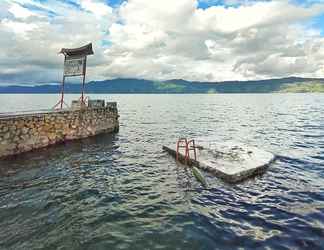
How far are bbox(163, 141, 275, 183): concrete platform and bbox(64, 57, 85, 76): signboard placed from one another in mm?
15032

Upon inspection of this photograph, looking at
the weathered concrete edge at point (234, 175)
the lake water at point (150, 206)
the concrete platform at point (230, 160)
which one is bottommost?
the lake water at point (150, 206)

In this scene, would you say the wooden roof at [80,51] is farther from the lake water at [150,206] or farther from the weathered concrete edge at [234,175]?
the weathered concrete edge at [234,175]

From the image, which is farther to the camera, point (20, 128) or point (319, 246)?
point (20, 128)

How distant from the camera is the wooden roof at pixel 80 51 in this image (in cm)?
2780

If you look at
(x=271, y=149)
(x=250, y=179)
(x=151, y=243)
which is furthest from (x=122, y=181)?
(x=271, y=149)

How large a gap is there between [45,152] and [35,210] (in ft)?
37.3

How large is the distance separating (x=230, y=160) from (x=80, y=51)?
2134 centimetres

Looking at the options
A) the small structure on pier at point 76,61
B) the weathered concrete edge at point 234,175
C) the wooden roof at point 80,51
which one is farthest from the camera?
the small structure on pier at point 76,61

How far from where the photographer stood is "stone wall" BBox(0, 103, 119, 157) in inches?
776

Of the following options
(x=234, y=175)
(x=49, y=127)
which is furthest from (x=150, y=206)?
(x=49, y=127)

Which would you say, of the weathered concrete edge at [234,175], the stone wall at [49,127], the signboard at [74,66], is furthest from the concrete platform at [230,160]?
the signboard at [74,66]

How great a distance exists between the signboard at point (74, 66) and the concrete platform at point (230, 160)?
1503cm

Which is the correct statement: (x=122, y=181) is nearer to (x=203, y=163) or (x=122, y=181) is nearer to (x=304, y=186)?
(x=203, y=163)

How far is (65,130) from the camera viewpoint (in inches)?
1000
